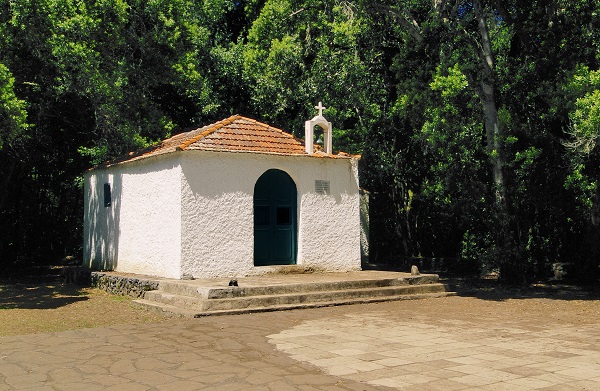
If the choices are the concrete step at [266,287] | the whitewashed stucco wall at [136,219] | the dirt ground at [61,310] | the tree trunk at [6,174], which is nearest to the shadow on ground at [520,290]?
the concrete step at [266,287]

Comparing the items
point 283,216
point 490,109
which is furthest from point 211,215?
point 490,109

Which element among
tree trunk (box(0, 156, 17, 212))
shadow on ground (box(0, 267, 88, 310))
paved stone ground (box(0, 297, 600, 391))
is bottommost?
paved stone ground (box(0, 297, 600, 391))

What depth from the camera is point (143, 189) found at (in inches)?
615

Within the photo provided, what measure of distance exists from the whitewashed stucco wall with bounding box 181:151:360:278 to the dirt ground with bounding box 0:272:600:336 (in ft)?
7.10

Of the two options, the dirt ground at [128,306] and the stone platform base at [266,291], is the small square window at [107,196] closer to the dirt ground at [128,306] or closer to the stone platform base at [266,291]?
the dirt ground at [128,306]

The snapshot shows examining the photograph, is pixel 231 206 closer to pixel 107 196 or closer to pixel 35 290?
pixel 107 196

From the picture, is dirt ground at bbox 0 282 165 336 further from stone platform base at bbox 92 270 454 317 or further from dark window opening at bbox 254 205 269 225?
dark window opening at bbox 254 205 269 225

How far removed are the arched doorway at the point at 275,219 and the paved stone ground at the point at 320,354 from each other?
4244 mm

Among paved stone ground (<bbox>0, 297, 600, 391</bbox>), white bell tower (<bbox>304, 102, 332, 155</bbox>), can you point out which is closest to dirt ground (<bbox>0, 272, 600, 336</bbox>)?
paved stone ground (<bbox>0, 297, 600, 391</bbox>)

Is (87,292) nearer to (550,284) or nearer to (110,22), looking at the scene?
(110,22)

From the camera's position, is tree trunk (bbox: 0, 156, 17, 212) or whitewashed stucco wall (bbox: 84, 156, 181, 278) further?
tree trunk (bbox: 0, 156, 17, 212)

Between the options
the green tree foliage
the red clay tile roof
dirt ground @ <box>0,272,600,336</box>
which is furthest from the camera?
the green tree foliage

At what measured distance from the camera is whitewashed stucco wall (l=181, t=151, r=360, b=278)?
14.1 metres

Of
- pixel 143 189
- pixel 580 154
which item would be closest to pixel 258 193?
pixel 143 189
